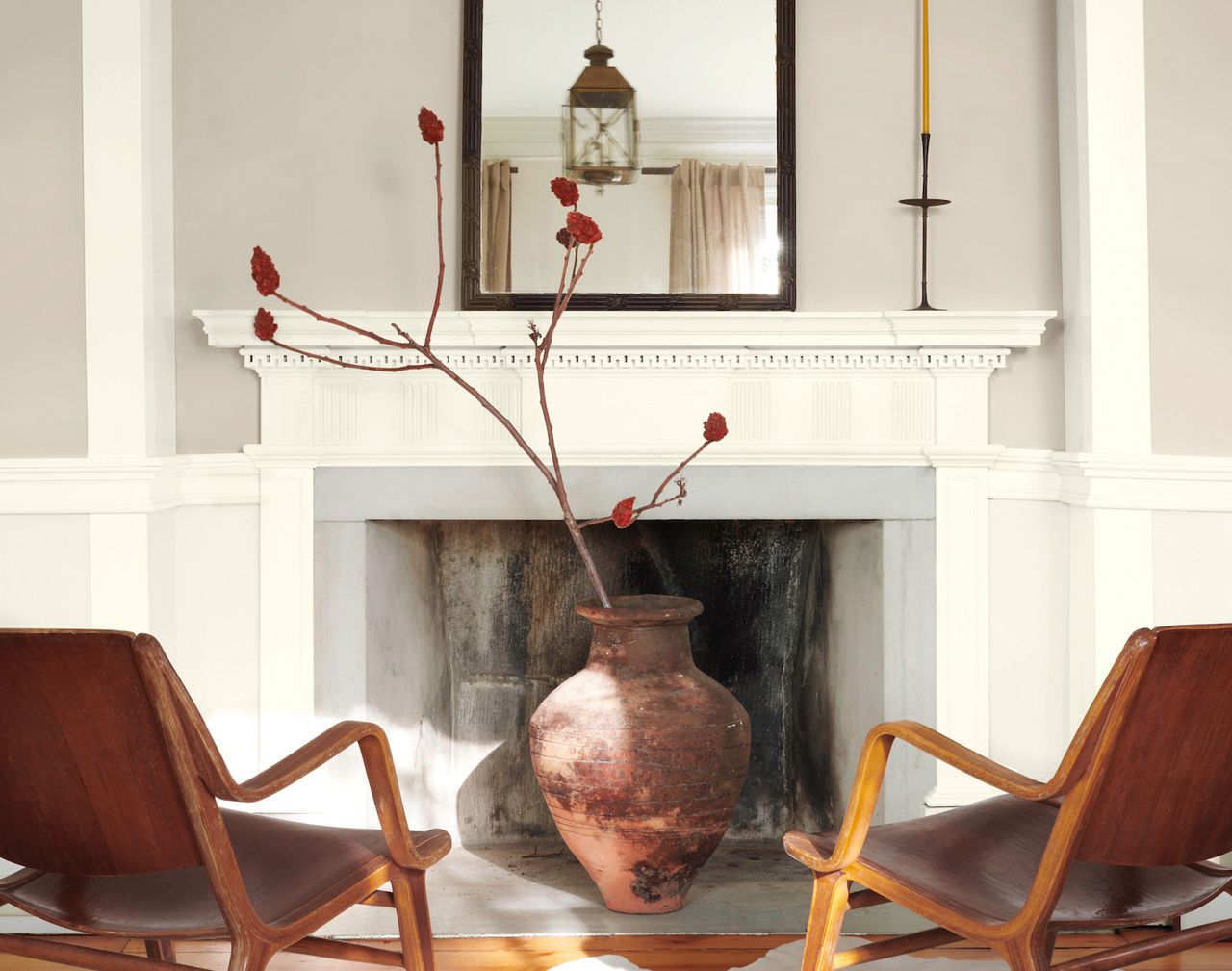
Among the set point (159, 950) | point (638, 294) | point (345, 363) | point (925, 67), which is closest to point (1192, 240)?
point (925, 67)

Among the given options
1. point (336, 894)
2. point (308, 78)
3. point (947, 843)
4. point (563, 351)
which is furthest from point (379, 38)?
point (947, 843)

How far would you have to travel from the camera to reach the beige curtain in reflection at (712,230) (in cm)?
253

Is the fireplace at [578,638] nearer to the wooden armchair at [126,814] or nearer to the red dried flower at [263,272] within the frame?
the red dried flower at [263,272]

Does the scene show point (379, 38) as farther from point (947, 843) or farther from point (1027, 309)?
point (947, 843)

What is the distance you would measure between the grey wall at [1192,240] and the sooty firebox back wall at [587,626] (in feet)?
3.09

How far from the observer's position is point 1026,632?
2531mm

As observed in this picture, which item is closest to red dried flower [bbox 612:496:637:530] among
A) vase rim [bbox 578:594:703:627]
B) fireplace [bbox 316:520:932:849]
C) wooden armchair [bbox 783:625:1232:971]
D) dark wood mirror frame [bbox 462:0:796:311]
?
vase rim [bbox 578:594:703:627]

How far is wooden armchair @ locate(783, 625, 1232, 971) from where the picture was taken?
141 cm

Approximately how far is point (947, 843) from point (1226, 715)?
1.47 ft

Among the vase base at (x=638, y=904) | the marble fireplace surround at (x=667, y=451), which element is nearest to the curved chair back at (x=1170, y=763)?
the marble fireplace surround at (x=667, y=451)

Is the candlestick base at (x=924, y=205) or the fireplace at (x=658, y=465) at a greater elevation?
the candlestick base at (x=924, y=205)

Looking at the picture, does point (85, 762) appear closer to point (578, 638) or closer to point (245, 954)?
point (245, 954)

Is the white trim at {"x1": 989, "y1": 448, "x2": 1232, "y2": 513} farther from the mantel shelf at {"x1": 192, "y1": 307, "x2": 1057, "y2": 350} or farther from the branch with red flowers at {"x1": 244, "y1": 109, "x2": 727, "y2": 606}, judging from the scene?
the branch with red flowers at {"x1": 244, "y1": 109, "x2": 727, "y2": 606}

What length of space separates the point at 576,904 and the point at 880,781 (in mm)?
1067
